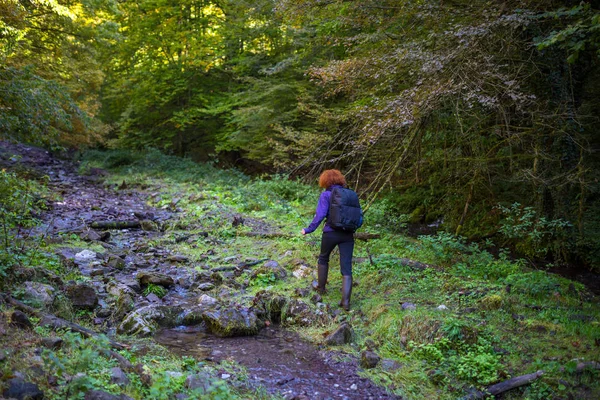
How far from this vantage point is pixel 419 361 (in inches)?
185

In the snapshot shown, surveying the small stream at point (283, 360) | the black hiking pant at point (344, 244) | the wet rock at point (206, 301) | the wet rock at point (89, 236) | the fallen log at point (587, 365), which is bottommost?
the small stream at point (283, 360)

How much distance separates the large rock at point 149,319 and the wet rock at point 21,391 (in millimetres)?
2222

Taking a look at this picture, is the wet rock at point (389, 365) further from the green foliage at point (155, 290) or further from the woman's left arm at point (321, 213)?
Result: the green foliage at point (155, 290)

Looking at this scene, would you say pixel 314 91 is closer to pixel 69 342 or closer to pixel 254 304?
pixel 254 304

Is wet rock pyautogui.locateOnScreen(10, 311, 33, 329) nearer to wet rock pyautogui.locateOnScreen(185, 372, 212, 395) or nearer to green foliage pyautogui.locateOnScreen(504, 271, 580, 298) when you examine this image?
wet rock pyautogui.locateOnScreen(185, 372, 212, 395)

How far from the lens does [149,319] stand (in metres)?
5.54

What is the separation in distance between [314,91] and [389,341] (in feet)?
33.9

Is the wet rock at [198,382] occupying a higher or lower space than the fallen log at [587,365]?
Result: lower

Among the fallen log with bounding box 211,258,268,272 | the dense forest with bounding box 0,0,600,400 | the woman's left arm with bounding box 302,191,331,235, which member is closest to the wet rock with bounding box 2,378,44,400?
the dense forest with bounding box 0,0,600,400

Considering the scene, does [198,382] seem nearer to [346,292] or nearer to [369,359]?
[369,359]

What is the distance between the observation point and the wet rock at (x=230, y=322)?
5.50 m

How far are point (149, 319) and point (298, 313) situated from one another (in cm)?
185

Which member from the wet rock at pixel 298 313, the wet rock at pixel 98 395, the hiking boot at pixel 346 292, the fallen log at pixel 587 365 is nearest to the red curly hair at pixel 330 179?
the hiking boot at pixel 346 292

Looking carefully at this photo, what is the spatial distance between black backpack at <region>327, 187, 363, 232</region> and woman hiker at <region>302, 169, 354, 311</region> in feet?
0.37
